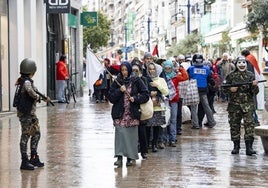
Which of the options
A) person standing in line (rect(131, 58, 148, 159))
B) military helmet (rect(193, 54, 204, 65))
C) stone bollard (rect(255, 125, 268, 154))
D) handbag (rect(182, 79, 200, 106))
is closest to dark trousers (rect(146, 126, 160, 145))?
person standing in line (rect(131, 58, 148, 159))

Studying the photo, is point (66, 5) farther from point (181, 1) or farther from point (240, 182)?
point (181, 1)

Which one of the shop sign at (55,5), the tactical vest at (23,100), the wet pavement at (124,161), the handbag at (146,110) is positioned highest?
the shop sign at (55,5)

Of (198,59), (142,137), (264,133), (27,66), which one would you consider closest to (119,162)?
(142,137)

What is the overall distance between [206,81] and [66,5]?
31.3ft

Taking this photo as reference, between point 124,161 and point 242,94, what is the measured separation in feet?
7.92

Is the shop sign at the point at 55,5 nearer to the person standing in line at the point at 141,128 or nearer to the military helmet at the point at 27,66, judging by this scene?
the person standing in line at the point at 141,128

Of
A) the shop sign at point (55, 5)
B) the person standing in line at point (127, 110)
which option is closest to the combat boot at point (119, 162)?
the person standing in line at point (127, 110)

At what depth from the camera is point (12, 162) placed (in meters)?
10.9

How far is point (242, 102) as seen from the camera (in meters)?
11.6

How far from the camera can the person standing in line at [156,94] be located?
38.2 ft

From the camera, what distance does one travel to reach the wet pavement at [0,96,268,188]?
9156 mm

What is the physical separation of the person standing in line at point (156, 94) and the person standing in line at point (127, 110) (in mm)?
1135

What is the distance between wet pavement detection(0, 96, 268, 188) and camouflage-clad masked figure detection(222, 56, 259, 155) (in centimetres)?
37

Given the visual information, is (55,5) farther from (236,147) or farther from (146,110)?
(146,110)
